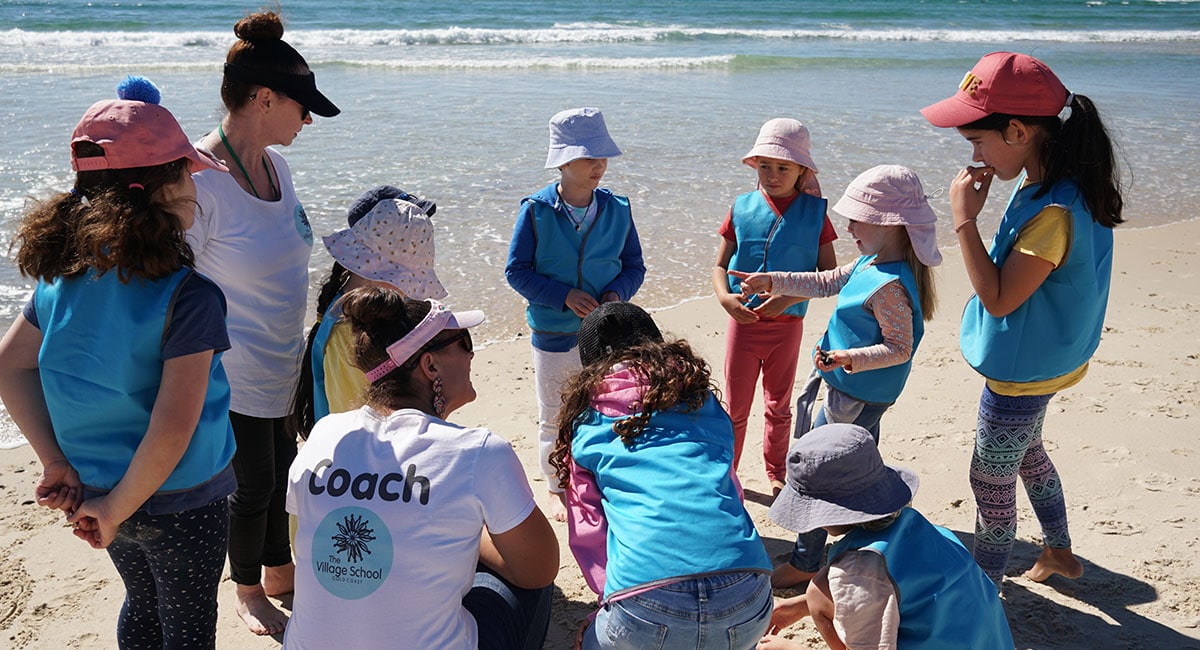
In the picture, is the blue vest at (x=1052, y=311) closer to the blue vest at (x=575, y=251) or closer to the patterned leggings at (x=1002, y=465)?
the patterned leggings at (x=1002, y=465)

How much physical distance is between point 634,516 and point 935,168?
8505 millimetres

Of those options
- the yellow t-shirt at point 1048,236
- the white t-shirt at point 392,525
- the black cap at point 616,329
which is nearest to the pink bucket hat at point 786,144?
the yellow t-shirt at point 1048,236

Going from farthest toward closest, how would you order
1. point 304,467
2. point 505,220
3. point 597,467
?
A: point 505,220 < point 597,467 < point 304,467

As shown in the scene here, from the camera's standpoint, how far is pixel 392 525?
2.25 meters


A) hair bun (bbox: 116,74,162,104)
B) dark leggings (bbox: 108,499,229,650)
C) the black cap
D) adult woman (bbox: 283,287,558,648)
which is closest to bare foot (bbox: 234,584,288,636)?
dark leggings (bbox: 108,499,229,650)

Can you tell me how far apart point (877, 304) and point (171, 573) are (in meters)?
2.42

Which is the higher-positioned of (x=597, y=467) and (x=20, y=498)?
(x=597, y=467)

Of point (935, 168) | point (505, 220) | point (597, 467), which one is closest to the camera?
point (597, 467)

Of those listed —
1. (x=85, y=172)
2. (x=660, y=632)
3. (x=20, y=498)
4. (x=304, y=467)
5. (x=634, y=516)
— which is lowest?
(x=20, y=498)

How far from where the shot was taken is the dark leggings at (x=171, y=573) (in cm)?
259

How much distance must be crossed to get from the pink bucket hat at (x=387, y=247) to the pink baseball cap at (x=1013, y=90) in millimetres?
1770

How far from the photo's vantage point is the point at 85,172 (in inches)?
95.2

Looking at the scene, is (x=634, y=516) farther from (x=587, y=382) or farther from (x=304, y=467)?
(x=304, y=467)

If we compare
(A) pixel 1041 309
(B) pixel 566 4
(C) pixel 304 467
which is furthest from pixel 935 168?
(B) pixel 566 4
